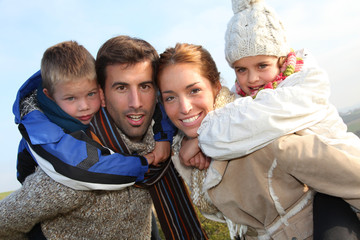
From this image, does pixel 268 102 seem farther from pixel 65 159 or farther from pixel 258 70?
pixel 65 159

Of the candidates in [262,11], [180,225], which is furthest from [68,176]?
[262,11]

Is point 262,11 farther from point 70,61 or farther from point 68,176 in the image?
point 68,176

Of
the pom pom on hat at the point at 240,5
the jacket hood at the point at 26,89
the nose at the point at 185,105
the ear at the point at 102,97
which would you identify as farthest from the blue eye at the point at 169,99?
the jacket hood at the point at 26,89

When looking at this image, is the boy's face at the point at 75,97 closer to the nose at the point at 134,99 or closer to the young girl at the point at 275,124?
the nose at the point at 134,99

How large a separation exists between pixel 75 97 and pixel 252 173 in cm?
178

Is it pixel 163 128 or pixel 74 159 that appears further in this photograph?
pixel 163 128

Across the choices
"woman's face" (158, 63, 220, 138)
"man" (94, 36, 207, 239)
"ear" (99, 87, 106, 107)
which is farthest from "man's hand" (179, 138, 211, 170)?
"ear" (99, 87, 106, 107)

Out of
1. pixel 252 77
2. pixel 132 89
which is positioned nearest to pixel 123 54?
pixel 132 89

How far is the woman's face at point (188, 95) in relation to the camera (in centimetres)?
238

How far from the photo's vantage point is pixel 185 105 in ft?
7.67

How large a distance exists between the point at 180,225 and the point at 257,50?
2.01 metres

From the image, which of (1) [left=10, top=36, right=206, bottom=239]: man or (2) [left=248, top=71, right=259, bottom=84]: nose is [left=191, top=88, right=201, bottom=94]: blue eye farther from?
(1) [left=10, top=36, right=206, bottom=239]: man

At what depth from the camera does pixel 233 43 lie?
2.46 m

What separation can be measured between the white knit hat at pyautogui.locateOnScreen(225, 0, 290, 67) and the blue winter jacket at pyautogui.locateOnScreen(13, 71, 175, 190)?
4.23ft
